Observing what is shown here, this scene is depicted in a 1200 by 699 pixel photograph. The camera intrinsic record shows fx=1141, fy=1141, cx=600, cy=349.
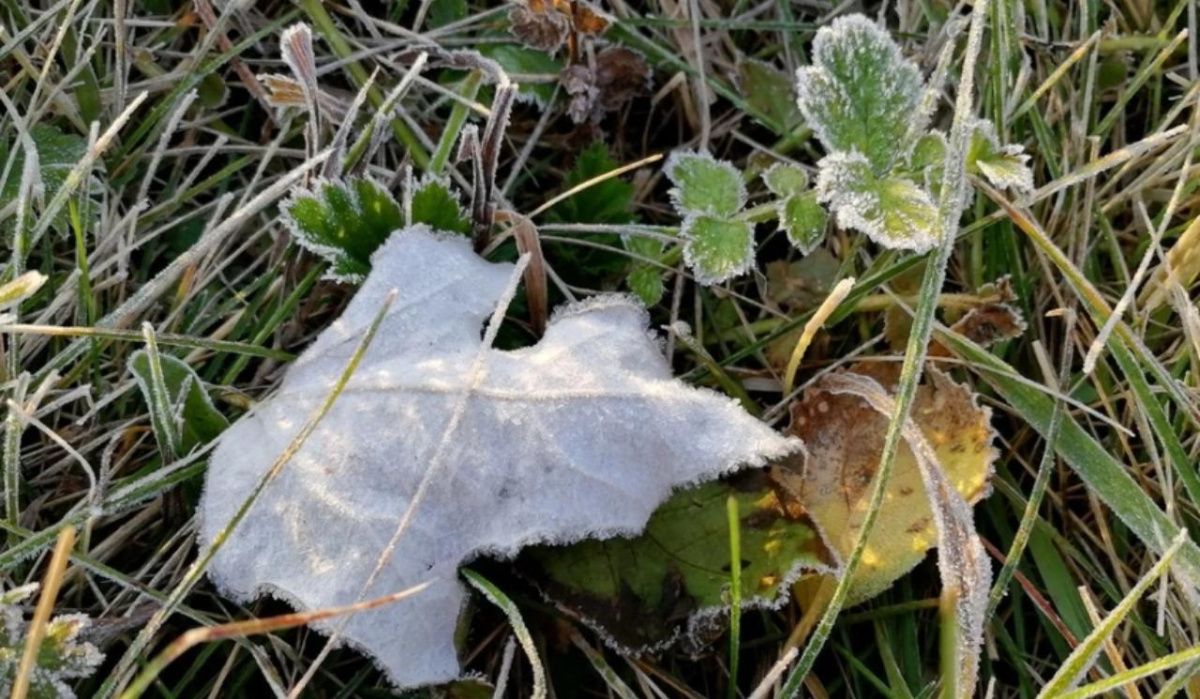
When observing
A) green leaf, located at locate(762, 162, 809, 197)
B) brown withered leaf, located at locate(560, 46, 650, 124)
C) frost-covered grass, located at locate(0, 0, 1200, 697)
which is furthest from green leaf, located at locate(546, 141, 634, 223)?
green leaf, located at locate(762, 162, 809, 197)

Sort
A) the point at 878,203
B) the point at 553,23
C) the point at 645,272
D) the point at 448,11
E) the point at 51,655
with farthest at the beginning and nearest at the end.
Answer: the point at 448,11, the point at 553,23, the point at 645,272, the point at 878,203, the point at 51,655

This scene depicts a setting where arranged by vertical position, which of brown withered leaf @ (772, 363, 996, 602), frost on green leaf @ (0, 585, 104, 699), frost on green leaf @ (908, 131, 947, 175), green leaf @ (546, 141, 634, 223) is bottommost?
frost on green leaf @ (0, 585, 104, 699)

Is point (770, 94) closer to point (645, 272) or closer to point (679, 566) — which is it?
point (645, 272)

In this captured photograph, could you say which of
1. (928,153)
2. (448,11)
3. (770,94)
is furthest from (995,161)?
(448,11)

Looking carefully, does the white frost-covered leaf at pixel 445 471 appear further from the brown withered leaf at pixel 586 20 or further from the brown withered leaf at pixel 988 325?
the brown withered leaf at pixel 586 20

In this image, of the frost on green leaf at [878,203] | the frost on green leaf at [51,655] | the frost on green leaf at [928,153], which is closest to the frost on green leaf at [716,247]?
the frost on green leaf at [878,203]

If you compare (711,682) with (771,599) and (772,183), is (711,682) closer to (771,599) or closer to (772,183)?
(771,599)

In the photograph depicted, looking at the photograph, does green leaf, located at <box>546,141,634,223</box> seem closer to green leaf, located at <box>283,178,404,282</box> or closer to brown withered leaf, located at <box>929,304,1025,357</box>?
green leaf, located at <box>283,178,404,282</box>
